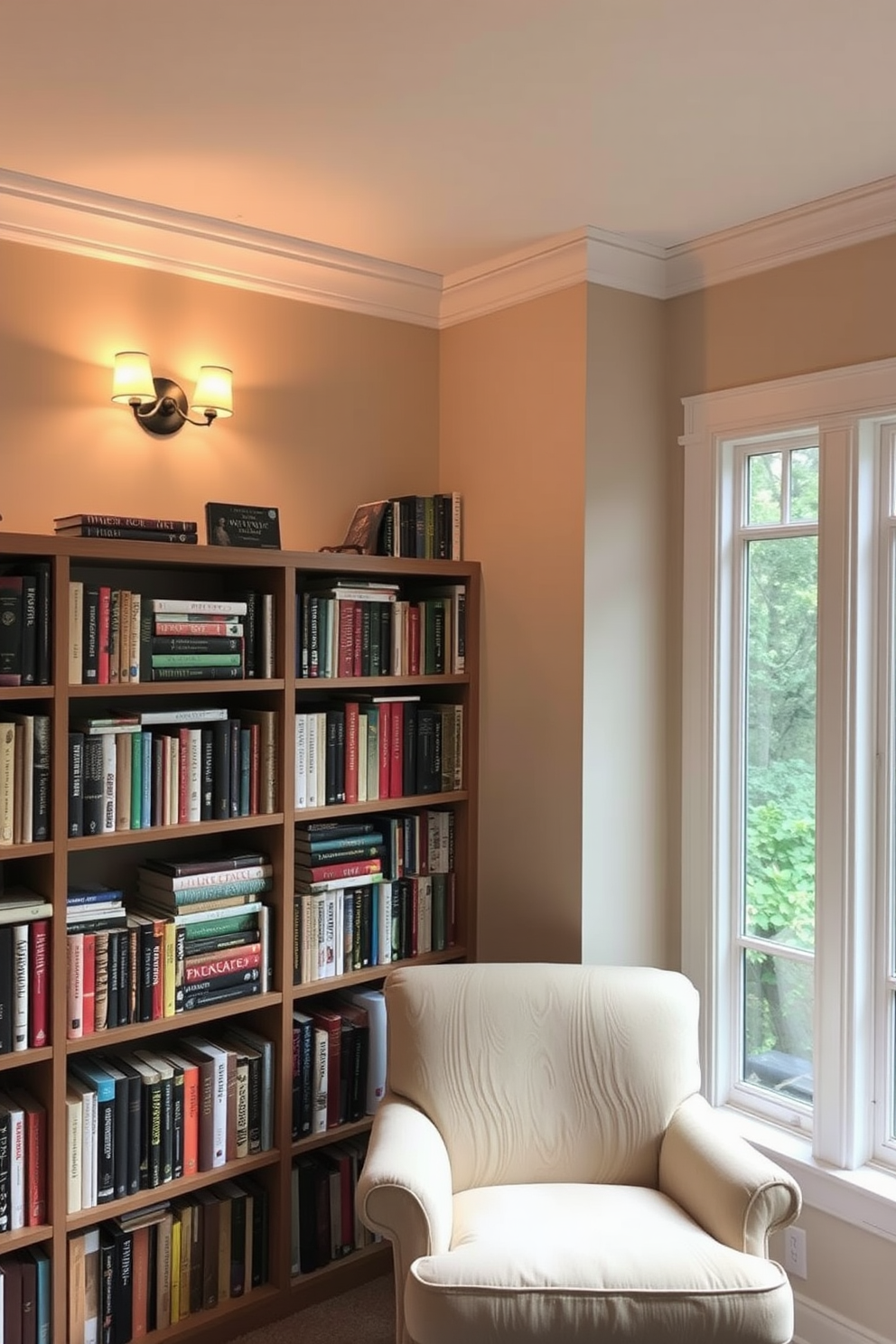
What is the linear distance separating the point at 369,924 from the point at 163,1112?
678 mm

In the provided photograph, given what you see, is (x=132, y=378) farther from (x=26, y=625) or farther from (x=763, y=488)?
(x=763, y=488)

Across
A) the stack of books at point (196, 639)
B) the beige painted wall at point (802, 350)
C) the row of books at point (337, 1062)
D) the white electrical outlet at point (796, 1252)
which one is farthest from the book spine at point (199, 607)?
the white electrical outlet at point (796, 1252)

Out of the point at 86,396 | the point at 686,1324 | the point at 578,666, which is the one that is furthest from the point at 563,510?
the point at 686,1324

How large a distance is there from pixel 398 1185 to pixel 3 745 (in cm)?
117

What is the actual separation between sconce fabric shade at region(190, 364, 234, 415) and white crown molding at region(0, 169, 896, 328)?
0.89ft

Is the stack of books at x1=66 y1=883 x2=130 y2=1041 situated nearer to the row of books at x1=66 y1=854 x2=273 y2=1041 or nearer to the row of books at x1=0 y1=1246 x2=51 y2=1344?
the row of books at x1=66 y1=854 x2=273 y2=1041

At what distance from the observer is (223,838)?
2.94 m

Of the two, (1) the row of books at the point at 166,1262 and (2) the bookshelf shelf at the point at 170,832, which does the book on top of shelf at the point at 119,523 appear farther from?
(1) the row of books at the point at 166,1262

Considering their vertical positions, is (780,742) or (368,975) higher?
(780,742)

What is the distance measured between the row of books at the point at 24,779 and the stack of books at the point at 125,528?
1.34 feet

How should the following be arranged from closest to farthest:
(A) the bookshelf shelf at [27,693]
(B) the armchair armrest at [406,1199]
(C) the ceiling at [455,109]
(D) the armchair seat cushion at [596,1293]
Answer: (C) the ceiling at [455,109]
(D) the armchair seat cushion at [596,1293]
(B) the armchair armrest at [406,1199]
(A) the bookshelf shelf at [27,693]

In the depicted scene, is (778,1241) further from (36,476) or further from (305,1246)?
(36,476)

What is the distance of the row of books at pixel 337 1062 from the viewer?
2.83m

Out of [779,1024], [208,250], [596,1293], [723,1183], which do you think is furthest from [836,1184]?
[208,250]
